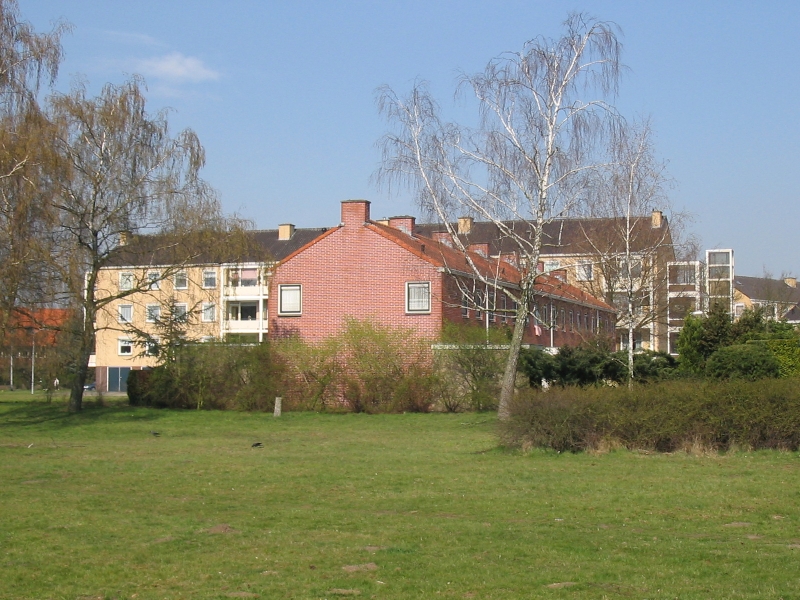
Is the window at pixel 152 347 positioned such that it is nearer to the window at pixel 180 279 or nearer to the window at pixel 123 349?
the window at pixel 180 279

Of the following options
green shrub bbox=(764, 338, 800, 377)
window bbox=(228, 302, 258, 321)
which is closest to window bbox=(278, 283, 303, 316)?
green shrub bbox=(764, 338, 800, 377)

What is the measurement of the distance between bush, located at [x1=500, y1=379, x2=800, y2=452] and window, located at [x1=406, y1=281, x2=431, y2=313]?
21034 mm

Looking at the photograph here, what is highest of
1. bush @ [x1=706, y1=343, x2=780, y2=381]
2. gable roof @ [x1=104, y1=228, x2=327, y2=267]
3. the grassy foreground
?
gable roof @ [x1=104, y1=228, x2=327, y2=267]

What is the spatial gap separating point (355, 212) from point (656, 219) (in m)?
12.9

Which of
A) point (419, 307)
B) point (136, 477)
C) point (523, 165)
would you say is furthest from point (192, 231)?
point (136, 477)

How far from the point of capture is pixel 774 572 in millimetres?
Result: 8930

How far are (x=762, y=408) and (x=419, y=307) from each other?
23545mm

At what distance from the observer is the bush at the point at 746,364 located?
24.3m

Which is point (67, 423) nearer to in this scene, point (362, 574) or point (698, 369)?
point (698, 369)

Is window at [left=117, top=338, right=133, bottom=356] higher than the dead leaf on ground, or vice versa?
window at [left=117, top=338, right=133, bottom=356]

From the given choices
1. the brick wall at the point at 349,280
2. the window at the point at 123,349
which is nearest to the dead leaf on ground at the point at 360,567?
the brick wall at the point at 349,280

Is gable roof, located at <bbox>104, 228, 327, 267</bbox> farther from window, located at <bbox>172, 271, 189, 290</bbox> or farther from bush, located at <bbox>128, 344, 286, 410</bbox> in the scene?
bush, located at <bbox>128, 344, 286, 410</bbox>

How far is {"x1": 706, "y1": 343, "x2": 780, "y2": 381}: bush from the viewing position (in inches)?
958

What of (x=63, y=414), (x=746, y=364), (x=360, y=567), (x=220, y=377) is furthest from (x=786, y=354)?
(x=63, y=414)
